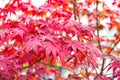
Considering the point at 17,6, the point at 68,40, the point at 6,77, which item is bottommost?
the point at 6,77

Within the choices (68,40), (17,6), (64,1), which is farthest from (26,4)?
(68,40)

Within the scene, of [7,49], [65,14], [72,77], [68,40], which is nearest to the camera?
[68,40]

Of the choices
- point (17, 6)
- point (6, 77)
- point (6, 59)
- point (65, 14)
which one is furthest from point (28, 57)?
point (17, 6)

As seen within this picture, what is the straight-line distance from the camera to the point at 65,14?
1.76 meters

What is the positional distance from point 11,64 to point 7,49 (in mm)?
357

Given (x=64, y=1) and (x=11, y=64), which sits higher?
(x=64, y=1)

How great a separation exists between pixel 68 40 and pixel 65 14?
42cm

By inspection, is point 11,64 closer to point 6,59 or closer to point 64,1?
point 6,59

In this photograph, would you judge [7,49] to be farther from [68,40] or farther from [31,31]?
[68,40]

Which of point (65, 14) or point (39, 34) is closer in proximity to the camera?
point (39, 34)

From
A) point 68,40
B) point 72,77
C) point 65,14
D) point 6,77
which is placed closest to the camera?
point 68,40

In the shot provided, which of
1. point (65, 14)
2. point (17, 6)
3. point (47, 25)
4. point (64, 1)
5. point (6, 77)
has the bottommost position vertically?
point (6, 77)

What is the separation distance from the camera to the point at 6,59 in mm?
1500

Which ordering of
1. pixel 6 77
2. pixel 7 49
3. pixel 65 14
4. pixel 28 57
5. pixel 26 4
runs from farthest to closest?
pixel 26 4 → pixel 7 49 → pixel 65 14 → pixel 6 77 → pixel 28 57
